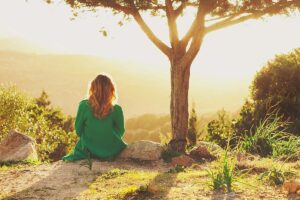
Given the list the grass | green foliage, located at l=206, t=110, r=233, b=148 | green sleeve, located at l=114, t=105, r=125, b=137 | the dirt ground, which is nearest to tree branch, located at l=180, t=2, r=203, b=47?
green sleeve, located at l=114, t=105, r=125, b=137

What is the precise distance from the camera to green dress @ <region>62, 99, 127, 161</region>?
30.9 ft

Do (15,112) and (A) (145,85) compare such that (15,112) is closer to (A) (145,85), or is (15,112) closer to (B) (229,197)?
(B) (229,197)

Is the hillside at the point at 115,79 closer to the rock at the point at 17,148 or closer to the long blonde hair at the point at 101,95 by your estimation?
the rock at the point at 17,148

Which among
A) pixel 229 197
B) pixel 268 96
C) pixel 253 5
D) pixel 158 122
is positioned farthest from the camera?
pixel 158 122

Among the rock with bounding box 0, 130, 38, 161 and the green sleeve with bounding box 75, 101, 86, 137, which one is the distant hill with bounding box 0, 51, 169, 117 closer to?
the rock with bounding box 0, 130, 38, 161

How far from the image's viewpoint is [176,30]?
1245 centimetres

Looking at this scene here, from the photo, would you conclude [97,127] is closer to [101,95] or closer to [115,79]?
[101,95]

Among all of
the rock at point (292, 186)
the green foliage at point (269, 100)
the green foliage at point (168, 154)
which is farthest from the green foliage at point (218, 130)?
the rock at point (292, 186)

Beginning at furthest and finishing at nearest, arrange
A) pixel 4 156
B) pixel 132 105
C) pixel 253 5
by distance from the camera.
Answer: pixel 132 105 < pixel 253 5 < pixel 4 156

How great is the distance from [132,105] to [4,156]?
95.3 m

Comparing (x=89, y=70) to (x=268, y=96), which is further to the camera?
(x=89, y=70)

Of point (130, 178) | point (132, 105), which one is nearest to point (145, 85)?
point (132, 105)

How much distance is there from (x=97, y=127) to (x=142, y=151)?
121 centimetres

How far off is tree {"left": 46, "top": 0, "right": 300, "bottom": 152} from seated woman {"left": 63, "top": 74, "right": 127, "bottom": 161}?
2520 mm
